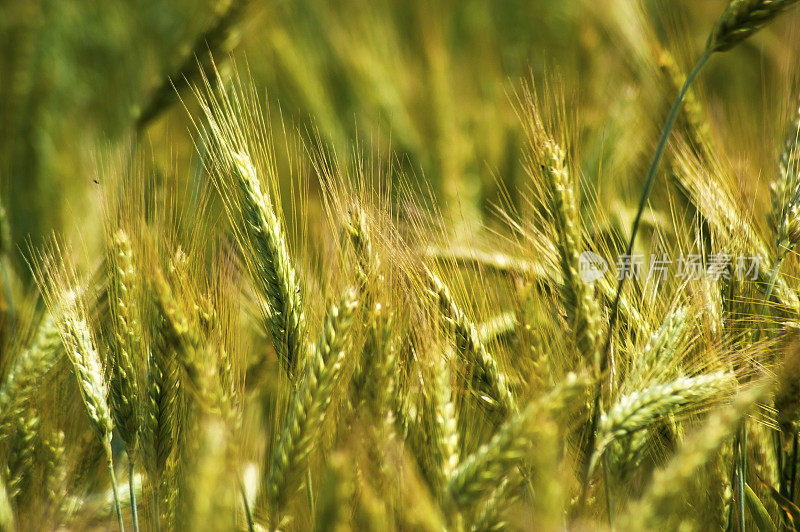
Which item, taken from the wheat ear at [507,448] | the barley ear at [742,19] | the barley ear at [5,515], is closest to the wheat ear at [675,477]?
the wheat ear at [507,448]

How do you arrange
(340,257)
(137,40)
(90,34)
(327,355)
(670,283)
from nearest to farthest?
(327,355)
(340,257)
(670,283)
(137,40)
(90,34)

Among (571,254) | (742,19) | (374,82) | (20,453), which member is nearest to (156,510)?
(20,453)

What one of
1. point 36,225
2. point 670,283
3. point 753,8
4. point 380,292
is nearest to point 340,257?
point 380,292

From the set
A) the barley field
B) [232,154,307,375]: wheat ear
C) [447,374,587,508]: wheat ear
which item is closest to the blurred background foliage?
the barley field

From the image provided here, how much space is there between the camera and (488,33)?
2.24 m

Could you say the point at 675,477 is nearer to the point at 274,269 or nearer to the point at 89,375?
the point at 274,269

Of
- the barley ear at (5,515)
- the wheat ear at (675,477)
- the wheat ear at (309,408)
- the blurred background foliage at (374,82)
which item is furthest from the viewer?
the blurred background foliage at (374,82)

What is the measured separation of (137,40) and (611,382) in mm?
1748

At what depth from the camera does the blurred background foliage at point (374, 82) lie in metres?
1.32

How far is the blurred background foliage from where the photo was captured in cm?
132

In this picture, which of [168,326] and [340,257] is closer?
[168,326]

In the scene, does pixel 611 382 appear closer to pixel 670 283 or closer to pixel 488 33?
pixel 670 283

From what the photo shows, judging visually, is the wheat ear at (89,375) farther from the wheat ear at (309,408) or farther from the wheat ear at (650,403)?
the wheat ear at (650,403)

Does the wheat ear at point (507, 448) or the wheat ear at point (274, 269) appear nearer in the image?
the wheat ear at point (507, 448)
